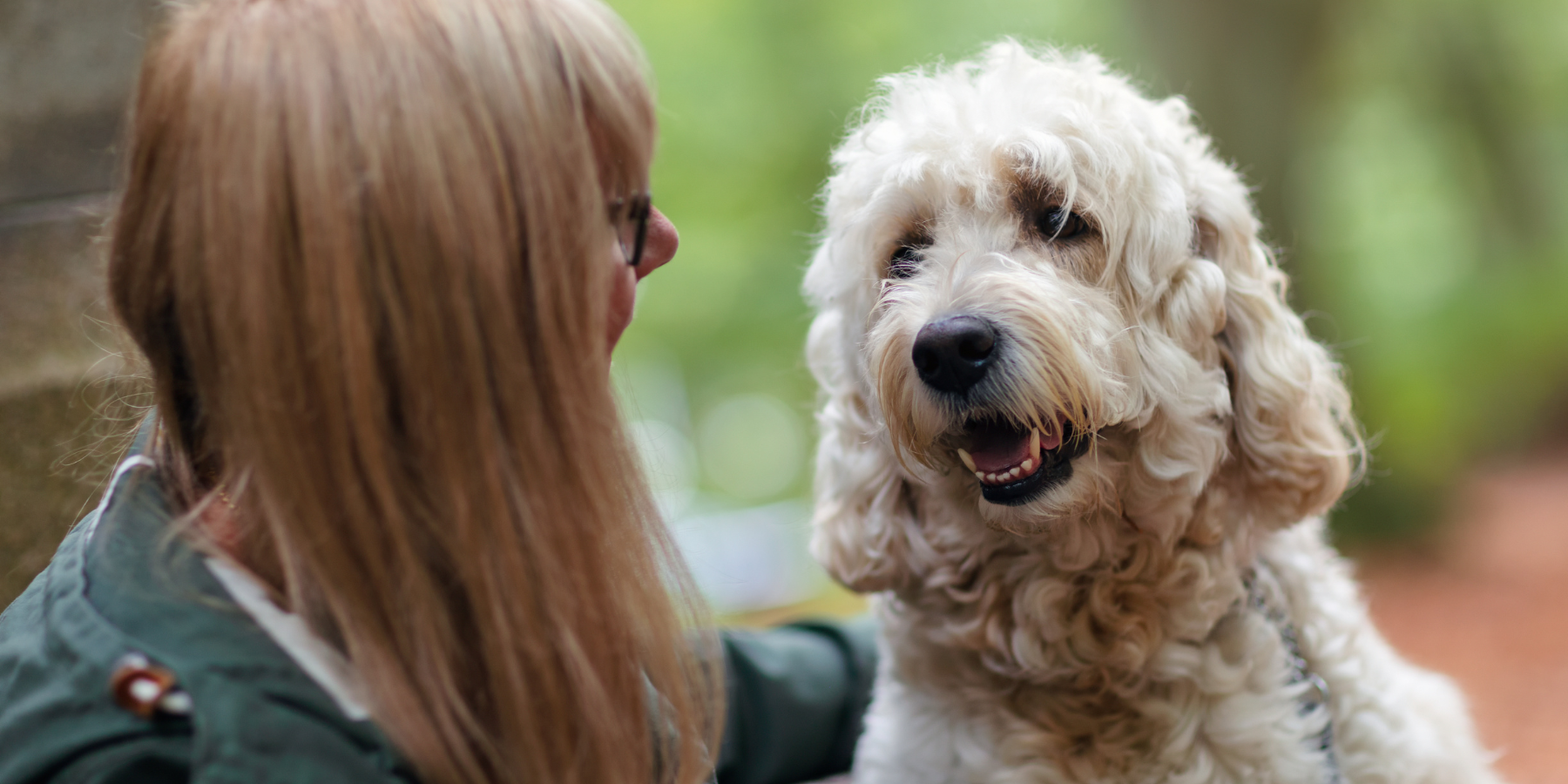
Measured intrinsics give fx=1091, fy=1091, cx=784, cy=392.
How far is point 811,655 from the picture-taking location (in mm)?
3059

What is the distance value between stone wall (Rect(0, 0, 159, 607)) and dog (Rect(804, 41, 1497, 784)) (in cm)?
197

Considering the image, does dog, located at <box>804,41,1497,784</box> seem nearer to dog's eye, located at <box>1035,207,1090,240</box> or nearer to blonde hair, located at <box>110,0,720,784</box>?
dog's eye, located at <box>1035,207,1090,240</box>

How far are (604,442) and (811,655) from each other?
5.22 ft

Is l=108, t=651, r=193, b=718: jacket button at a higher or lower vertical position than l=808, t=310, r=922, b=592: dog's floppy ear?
lower

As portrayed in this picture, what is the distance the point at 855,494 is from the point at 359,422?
1.35m

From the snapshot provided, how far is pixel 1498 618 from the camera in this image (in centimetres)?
680

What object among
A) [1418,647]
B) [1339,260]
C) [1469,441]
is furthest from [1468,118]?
[1418,647]

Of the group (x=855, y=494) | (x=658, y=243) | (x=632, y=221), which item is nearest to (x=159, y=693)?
(x=632, y=221)

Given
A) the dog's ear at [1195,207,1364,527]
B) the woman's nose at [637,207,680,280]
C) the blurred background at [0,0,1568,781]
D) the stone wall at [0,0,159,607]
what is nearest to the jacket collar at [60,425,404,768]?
the blurred background at [0,0,1568,781]

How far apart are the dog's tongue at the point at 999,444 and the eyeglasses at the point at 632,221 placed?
2.72ft

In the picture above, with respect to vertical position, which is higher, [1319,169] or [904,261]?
[1319,169]

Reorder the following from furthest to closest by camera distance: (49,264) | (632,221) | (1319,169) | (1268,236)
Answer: (1319,169), (1268,236), (49,264), (632,221)

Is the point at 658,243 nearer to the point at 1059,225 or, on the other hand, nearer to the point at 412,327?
the point at 412,327

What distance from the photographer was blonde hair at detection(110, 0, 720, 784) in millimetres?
1405
